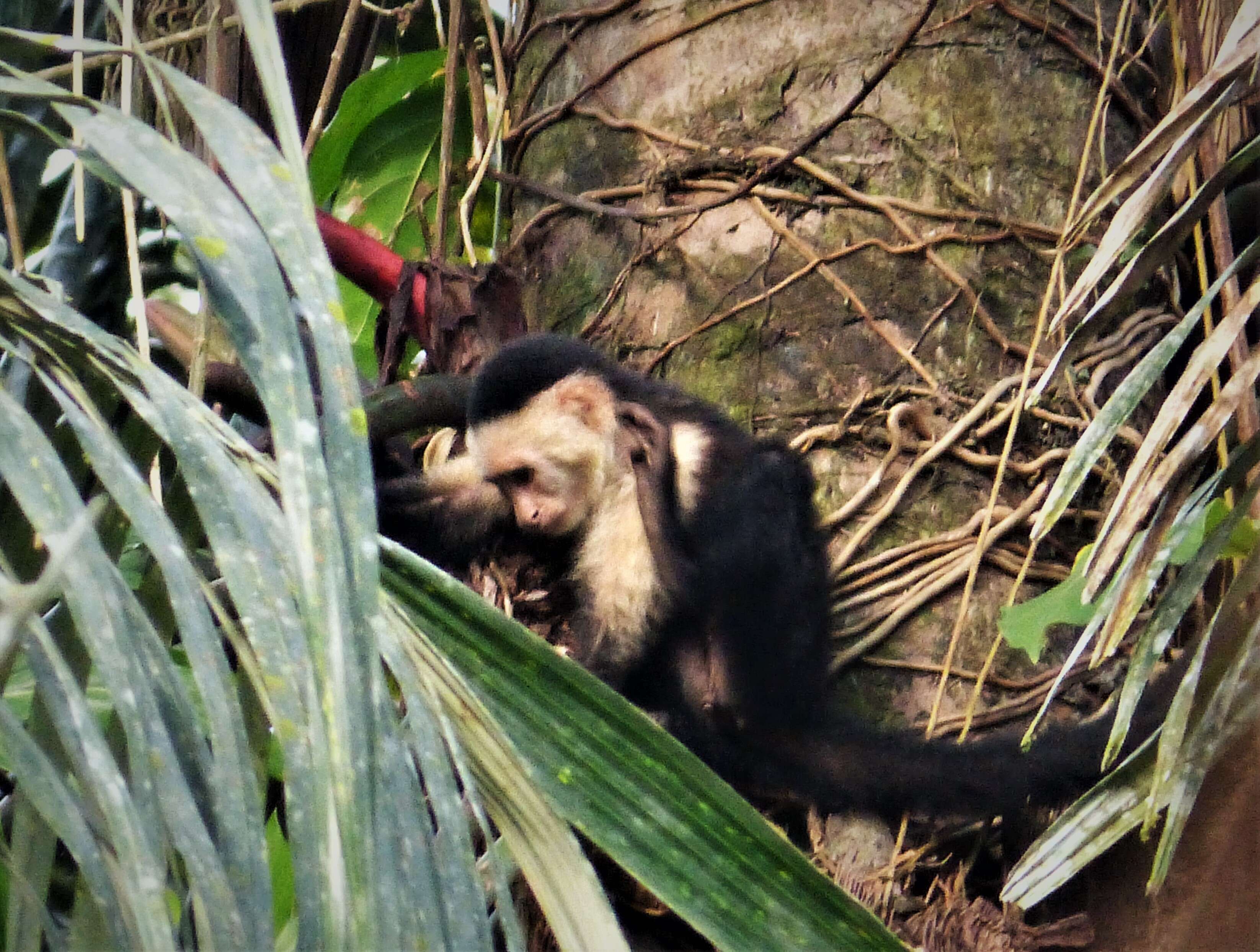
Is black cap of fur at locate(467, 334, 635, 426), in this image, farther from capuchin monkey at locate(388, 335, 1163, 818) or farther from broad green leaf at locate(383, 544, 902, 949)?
broad green leaf at locate(383, 544, 902, 949)

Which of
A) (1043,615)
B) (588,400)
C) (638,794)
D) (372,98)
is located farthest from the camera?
(372,98)

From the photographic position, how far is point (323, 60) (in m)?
3.02

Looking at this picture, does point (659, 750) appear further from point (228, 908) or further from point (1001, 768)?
point (1001, 768)

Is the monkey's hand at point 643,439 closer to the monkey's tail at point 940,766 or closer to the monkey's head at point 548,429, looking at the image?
the monkey's head at point 548,429

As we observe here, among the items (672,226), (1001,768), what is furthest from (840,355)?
(1001,768)

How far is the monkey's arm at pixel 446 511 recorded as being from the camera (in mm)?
2514

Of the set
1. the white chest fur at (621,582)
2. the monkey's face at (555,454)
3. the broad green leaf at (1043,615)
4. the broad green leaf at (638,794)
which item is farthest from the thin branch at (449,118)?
the broad green leaf at (638,794)

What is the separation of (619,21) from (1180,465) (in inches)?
62.4

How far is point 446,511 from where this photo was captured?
2605 millimetres

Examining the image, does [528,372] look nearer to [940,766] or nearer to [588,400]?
[588,400]

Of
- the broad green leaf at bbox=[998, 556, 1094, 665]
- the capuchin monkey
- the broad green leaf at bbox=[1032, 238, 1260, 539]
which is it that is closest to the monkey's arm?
the capuchin monkey

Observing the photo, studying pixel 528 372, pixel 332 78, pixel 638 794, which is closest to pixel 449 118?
pixel 332 78

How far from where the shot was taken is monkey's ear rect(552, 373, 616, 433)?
242cm

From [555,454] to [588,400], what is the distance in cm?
15
